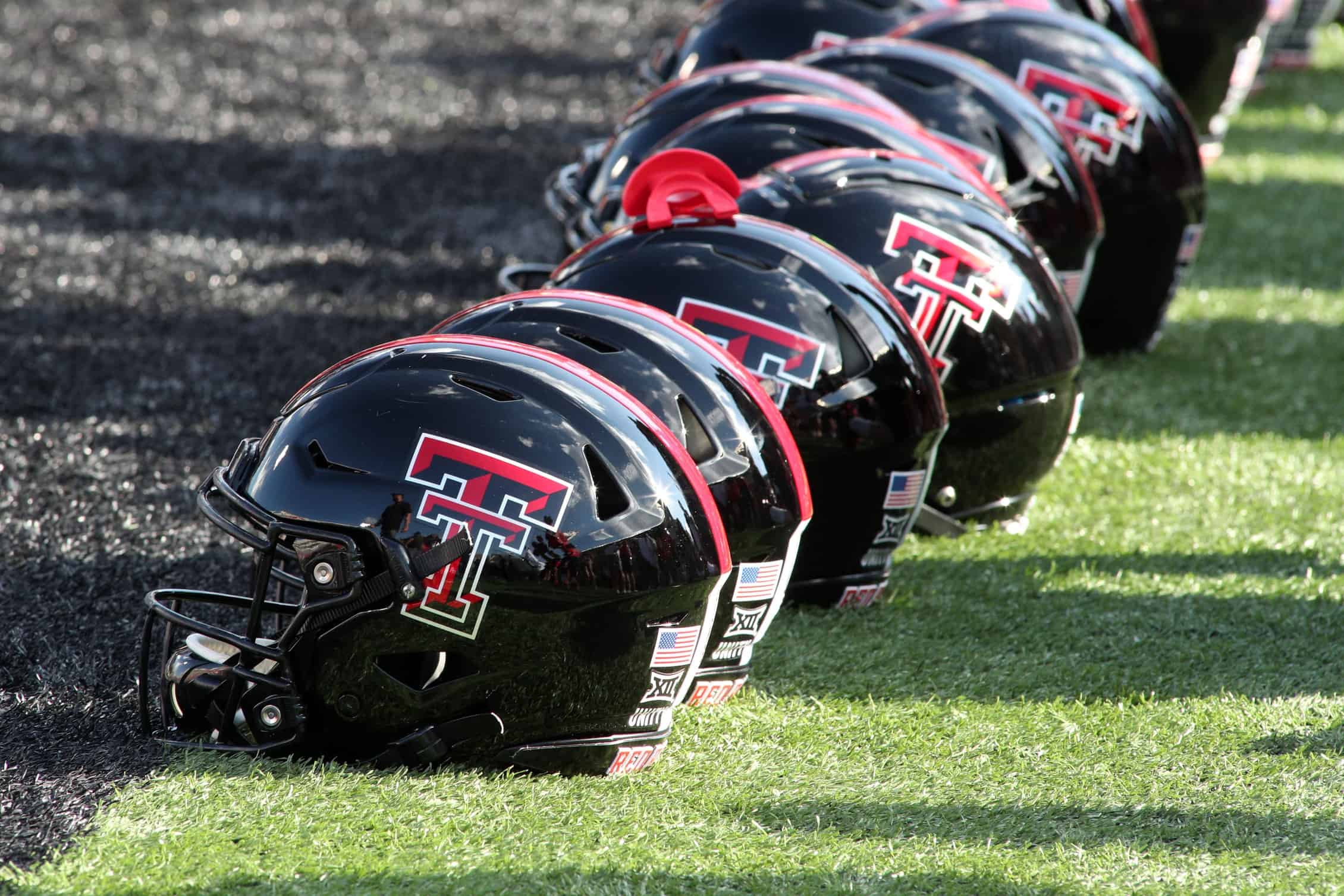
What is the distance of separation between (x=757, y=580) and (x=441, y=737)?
73 cm

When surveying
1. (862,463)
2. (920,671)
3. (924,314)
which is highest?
(924,314)

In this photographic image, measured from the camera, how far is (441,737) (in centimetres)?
260

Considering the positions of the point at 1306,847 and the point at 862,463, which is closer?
the point at 1306,847

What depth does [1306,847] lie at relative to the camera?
252cm

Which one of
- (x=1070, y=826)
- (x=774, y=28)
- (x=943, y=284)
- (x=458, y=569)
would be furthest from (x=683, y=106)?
(x=1070, y=826)

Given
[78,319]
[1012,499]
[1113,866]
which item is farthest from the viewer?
[78,319]

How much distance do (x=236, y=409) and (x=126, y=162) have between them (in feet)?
9.86

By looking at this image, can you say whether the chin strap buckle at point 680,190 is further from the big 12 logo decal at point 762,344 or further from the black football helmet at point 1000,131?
the black football helmet at point 1000,131

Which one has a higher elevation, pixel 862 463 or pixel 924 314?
pixel 924 314

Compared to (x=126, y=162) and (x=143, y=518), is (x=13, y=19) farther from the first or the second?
(x=143, y=518)

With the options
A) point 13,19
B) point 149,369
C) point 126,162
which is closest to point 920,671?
point 149,369

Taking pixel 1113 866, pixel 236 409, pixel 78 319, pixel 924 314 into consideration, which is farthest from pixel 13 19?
pixel 1113 866

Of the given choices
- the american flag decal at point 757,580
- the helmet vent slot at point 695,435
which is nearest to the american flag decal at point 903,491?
the american flag decal at point 757,580

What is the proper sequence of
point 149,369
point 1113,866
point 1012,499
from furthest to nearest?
point 149,369 → point 1012,499 → point 1113,866
